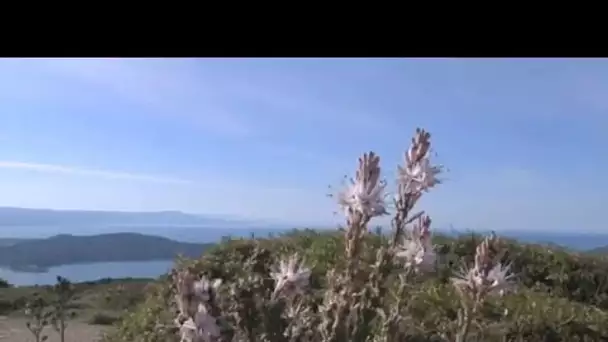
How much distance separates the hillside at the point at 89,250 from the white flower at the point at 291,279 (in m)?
1.78

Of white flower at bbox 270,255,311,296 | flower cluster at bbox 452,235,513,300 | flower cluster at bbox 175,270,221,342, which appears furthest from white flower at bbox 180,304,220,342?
→ flower cluster at bbox 452,235,513,300

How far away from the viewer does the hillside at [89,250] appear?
8.76 feet

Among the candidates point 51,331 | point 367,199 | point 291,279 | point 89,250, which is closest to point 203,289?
point 291,279

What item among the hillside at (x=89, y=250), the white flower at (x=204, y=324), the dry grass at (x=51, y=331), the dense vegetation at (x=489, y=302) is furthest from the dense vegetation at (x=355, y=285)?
the dry grass at (x=51, y=331)

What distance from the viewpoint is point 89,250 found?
290 cm

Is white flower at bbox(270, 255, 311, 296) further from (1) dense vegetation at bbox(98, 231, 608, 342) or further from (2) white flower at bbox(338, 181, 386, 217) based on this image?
(1) dense vegetation at bbox(98, 231, 608, 342)

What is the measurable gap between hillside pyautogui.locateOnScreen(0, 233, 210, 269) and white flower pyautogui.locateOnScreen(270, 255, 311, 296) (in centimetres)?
178

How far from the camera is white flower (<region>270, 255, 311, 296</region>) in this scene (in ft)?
3.30

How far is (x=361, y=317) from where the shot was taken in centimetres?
112

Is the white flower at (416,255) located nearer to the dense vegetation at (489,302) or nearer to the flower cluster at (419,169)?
the flower cluster at (419,169)
